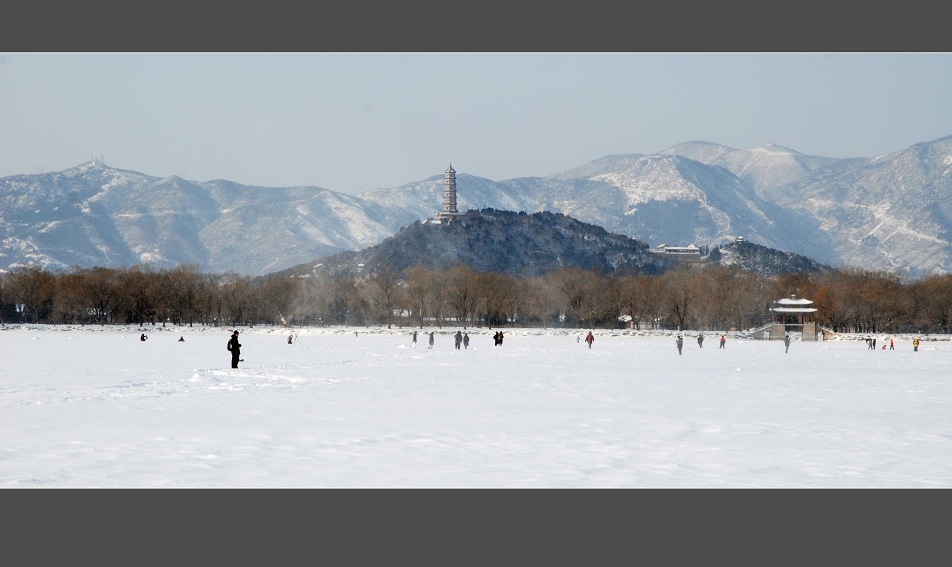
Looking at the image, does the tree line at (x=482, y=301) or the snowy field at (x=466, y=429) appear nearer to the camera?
the snowy field at (x=466, y=429)

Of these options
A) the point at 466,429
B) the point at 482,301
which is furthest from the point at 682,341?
the point at 482,301

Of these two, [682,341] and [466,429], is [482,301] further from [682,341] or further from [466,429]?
[466,429]

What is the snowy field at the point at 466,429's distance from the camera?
13.1 meters

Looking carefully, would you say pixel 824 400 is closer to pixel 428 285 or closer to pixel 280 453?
pixel 280 453

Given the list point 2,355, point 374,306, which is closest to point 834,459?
point 2,355

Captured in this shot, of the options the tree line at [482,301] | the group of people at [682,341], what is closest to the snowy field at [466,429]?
the group of people at [682,341]

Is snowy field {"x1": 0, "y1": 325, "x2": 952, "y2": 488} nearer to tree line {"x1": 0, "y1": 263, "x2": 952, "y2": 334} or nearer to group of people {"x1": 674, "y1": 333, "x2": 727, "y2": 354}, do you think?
group of people {"x1": 674, "y1": 333, "x2": 727, "y2": 354}

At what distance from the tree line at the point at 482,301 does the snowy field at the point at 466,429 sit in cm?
7347

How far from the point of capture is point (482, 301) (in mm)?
112625

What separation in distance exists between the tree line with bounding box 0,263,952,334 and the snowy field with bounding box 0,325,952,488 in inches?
2893

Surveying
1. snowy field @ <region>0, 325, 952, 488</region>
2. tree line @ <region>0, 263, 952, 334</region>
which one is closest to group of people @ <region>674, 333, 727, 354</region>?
snowy field @ <region>0, 325, 952, 488</region>

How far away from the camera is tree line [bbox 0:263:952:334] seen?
103375 millimetres

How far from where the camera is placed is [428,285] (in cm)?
11556

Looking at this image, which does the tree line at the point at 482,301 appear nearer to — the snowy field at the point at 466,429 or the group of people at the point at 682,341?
A: the group of people at the point at 682,341
